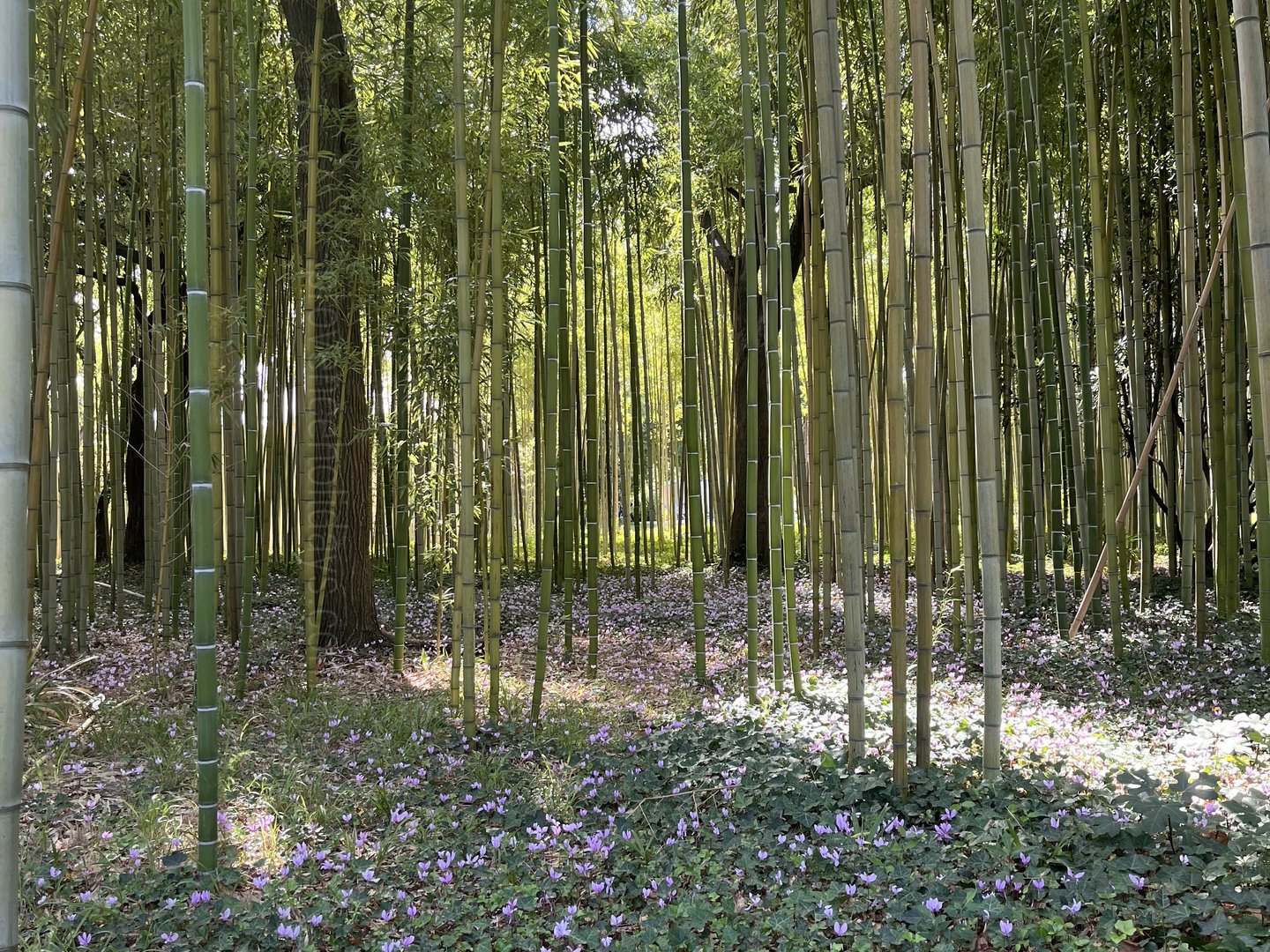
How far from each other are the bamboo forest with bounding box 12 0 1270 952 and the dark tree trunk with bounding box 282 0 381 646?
0.10 feet

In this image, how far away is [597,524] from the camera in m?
3.55

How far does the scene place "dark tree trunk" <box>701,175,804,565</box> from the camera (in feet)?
25.6

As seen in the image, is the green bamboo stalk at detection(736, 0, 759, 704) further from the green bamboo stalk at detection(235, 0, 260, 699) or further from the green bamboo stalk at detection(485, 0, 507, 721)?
the green bamboo stalk at detection(235, 0, 260, 699)

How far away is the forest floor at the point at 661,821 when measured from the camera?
5.39ft

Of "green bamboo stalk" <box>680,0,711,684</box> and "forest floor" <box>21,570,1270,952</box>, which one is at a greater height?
"green bamboo stalk" <box>680,0,711,684</box>

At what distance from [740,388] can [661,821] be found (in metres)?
5.98

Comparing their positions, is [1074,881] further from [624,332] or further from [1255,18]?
[624,332]

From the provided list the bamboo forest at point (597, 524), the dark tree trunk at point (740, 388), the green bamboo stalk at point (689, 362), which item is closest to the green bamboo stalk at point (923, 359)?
the bamboo forest at point (597, 524)

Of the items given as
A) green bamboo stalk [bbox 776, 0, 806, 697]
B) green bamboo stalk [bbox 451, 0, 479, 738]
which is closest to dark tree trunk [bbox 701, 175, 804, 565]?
green bamboo stalk [bbox 776, 0, 806, 697]

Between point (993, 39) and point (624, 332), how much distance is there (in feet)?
20.3

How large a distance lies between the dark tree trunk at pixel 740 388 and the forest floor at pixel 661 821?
4.30 m

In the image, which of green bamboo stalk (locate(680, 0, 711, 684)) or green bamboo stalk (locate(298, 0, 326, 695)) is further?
green bamboo stalk (locate(680, 0, 711, 684))

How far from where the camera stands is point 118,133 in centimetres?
432

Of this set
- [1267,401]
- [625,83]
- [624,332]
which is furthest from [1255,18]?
[624,332]
